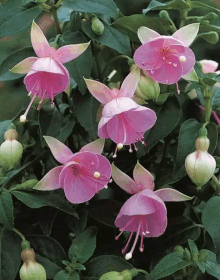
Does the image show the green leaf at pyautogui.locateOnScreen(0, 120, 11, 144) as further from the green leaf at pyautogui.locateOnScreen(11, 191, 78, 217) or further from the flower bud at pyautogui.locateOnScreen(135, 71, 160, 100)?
Result: the flower bud at pyautogui.locateOnScreen(135, 71, 160, 100)

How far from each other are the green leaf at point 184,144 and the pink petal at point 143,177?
46mm

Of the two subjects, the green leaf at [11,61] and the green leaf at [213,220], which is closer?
the green leaf at [213,220]

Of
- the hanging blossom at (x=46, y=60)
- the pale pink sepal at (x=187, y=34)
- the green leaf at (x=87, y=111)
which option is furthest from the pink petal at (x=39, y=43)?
the pale pink sepal at (x=187, y=34)

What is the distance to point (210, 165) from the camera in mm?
944

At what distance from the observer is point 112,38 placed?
1002mm

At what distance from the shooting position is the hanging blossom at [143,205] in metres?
0.94

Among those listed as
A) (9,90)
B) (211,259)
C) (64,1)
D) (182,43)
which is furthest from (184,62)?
(9,90)

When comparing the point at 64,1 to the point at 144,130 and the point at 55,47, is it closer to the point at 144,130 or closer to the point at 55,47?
the point at 55,47

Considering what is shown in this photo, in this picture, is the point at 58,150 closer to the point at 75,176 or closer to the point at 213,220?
the point at 75,176

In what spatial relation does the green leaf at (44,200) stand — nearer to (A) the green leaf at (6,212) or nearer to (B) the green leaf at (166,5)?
(A) the green leaf at (6,212)

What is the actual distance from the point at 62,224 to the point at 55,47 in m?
0.38

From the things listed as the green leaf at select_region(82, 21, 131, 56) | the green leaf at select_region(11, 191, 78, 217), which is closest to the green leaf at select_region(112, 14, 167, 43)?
the green leaf at select_region(82, 21, 131, 56)

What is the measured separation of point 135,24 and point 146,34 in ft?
0.27

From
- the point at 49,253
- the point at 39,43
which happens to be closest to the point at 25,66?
the point at 39,43
